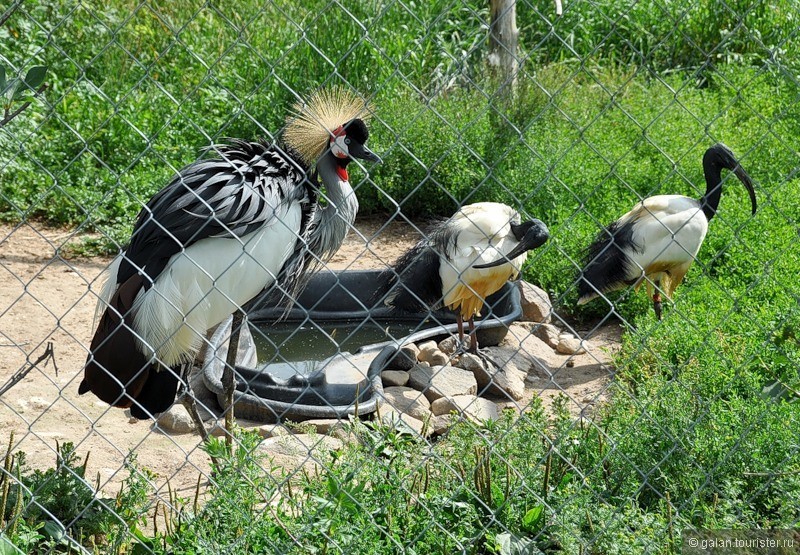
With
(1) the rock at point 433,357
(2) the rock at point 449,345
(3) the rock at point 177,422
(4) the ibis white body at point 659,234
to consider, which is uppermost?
(4) the ibis white body at point 659,234

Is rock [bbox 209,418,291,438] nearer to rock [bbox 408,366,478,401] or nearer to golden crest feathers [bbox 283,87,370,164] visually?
rock [bbox 408,366,478,401]

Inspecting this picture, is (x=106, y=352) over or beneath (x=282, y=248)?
beneath

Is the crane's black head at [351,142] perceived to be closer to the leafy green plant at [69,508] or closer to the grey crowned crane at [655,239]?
the grey crowned crane at [655,239]

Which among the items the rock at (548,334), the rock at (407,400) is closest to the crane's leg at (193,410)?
the rock at (407,400)

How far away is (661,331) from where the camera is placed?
488cm

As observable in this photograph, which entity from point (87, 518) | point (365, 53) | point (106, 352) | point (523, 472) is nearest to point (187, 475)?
point (106, 352)

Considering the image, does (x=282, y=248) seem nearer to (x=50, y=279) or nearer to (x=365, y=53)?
(x=50, y=279)

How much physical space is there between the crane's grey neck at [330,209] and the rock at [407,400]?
89 centimetres

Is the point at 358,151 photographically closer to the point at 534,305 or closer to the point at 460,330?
the point at 460,330

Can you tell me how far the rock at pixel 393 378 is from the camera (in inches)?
202

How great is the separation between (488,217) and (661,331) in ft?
3.82

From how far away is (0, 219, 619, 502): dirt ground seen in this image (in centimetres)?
396

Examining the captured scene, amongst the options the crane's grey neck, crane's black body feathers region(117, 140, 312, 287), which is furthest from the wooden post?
crane's black body feathers region(117, 140, 312, 287)

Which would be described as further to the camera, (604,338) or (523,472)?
(604,338)
